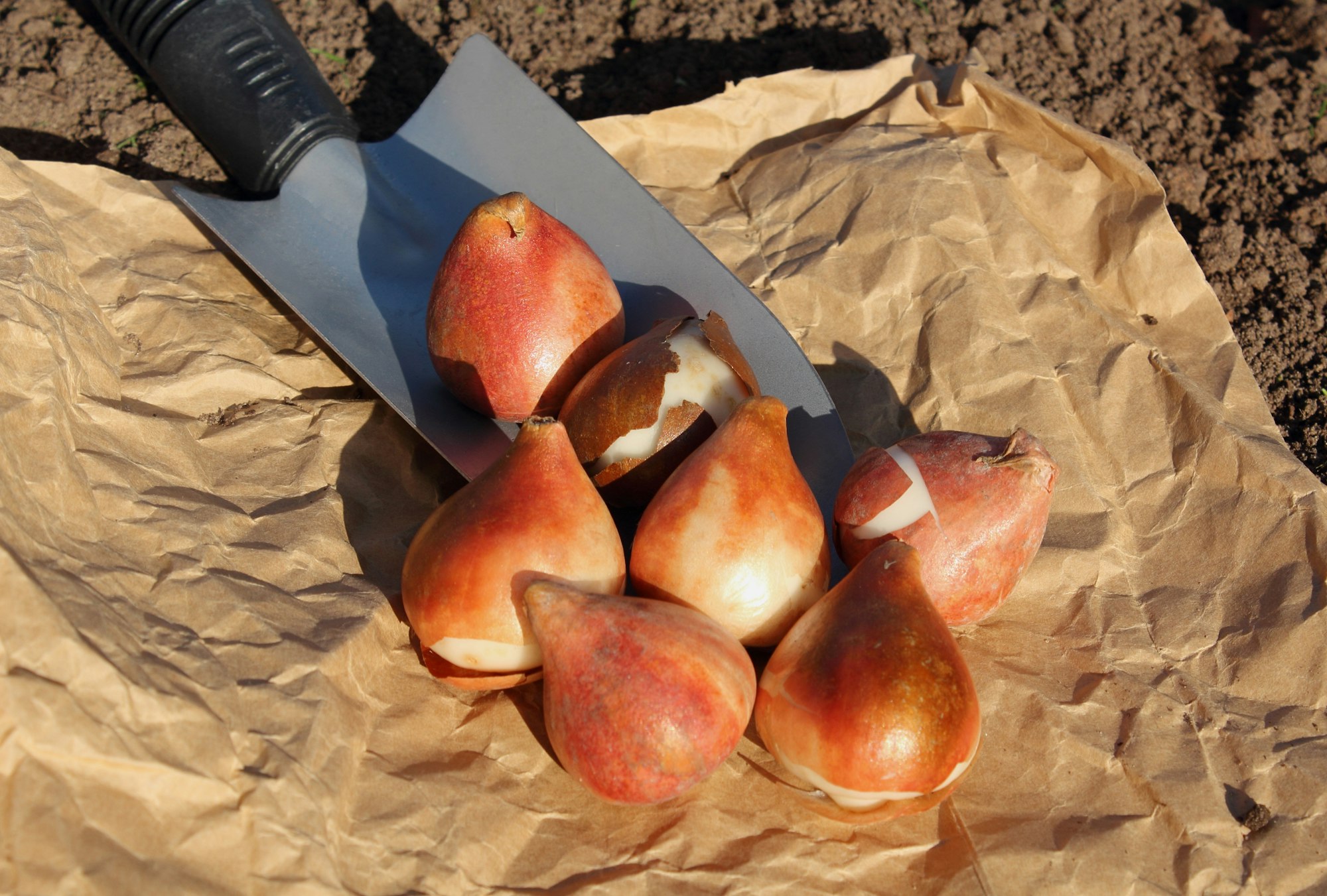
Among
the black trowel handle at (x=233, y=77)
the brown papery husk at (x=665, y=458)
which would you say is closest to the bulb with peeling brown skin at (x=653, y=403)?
the brown papery husk at (x=665, y=458)

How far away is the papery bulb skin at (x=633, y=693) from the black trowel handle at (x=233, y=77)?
56.5 inches

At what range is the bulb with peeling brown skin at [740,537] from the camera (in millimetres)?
1484

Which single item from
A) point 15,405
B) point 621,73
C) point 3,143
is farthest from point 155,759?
point 621,73

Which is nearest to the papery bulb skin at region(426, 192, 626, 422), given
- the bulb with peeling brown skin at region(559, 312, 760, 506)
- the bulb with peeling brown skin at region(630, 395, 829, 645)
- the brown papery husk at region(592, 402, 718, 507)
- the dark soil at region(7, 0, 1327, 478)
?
the bulb with peeling brown skin at region(559, 312, 760, 506)

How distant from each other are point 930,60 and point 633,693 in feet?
7.54

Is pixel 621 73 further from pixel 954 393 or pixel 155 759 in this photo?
pixel 155 759

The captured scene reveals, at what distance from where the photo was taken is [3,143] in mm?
2463

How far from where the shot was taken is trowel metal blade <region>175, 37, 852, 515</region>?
6.28 feet

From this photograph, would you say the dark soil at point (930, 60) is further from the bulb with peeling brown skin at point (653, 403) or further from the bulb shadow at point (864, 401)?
the bulb with peeling brown skin at point (653, 403)

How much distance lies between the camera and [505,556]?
143cm

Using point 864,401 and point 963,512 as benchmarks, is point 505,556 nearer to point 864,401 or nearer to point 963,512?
point 963,512

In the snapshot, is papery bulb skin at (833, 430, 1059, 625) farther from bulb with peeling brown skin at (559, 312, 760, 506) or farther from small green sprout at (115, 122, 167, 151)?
small green sprout at (115, 122, 167, 151)

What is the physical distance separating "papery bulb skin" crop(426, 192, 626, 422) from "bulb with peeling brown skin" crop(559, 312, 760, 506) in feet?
0.30

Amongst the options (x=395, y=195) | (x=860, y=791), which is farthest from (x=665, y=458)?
(x=395, y=195)
